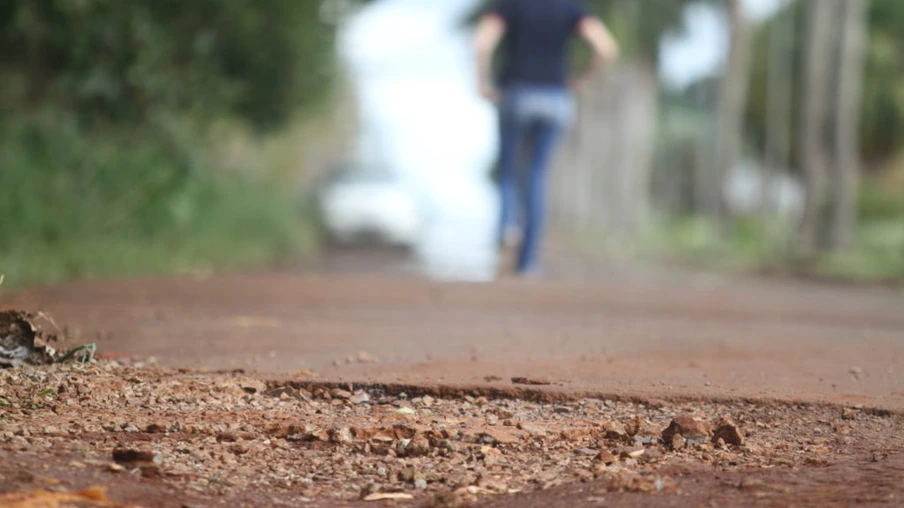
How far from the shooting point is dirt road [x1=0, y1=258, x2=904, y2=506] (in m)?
3.37

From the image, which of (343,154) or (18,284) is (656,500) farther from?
(343,154)

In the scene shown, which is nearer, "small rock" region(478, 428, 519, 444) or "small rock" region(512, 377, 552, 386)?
"small rock" region(478, 428, 519, 444)

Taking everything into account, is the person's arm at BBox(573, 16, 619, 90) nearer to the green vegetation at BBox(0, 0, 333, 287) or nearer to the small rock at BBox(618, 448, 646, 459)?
the green vegetation at BBox(0, 0, 333, 287)

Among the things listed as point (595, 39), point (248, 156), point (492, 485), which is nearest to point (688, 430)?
point (492, 485)

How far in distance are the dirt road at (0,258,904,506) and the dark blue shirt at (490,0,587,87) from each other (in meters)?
2.86

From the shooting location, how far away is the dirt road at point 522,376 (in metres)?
3.37

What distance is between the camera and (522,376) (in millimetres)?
4727

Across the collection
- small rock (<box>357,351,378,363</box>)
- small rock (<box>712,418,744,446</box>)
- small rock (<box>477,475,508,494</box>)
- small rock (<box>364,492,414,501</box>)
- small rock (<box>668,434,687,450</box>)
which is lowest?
small rock (<box>364,492,414,501</box>)

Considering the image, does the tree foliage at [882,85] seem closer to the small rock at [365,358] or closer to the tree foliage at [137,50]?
the tree foliage at [137,50]

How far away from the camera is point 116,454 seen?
11.0ft

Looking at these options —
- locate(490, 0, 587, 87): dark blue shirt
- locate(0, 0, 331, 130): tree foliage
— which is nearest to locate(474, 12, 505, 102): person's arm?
locate(490, 0, 587, 87): dark blue shirt

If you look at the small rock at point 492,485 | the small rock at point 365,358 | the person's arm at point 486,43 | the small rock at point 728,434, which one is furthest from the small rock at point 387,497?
the person's arm at point 486,43

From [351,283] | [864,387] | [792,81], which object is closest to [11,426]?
[864,387]

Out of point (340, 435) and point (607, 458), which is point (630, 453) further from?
point (340, 435)
